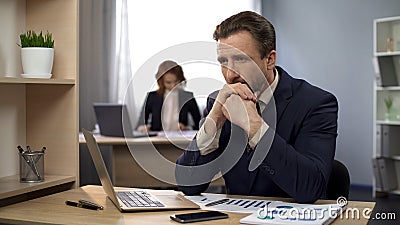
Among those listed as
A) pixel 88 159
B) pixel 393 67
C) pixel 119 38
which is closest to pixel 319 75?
pixel 393 67

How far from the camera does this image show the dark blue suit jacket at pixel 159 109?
17.6 ft

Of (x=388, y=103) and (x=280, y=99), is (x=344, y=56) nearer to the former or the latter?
(x=388, y=103)

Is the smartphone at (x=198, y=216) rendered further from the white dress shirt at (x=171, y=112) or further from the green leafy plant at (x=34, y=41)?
the white dress shirt at (x=171, y=112)

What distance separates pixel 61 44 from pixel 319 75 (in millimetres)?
5245

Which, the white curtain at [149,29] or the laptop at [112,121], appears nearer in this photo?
the laptop at [112,121]

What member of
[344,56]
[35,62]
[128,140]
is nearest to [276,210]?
[35,62]

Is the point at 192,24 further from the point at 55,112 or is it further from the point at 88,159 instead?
the point at 55,112

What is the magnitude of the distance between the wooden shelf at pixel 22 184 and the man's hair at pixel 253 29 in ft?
2.45

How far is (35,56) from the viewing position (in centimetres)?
203

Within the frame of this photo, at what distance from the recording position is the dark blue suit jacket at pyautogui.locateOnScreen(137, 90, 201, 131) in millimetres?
5363

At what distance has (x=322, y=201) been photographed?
1892mm

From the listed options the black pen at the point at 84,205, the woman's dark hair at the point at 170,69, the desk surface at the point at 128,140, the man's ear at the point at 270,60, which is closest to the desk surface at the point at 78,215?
the black pen at the point at 84,205

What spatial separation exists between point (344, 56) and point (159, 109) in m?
2.55

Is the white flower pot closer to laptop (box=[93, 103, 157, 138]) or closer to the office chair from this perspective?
the office chair
